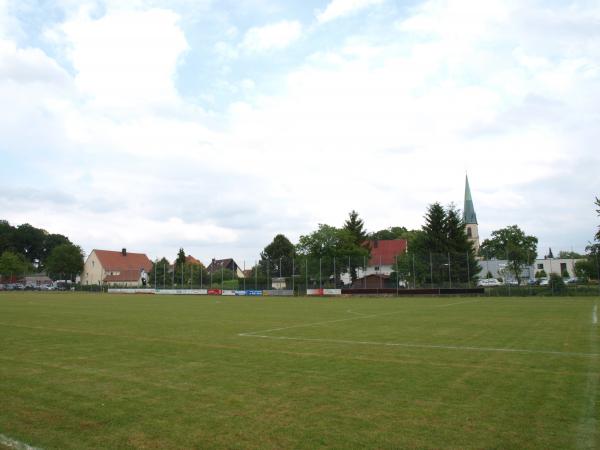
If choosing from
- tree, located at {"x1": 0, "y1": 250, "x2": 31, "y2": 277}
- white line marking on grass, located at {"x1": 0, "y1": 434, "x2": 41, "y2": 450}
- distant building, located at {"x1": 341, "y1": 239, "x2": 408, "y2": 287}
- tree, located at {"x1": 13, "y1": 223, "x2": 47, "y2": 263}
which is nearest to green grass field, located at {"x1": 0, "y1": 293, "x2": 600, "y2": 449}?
white line marking on grass, located at {"x1": 0, "y1": 434, "x2": 41, "y2": 450}

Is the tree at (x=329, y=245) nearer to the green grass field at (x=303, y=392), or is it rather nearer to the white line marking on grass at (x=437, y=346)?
the white line marking on grass at (x=437, y=346)

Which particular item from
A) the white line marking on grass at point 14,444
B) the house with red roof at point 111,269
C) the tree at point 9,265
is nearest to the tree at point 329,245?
the house with red roof at point 111,269

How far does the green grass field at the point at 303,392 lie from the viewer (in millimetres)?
5723

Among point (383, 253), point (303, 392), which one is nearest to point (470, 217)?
point (383, 253)

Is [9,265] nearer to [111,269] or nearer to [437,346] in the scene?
[111,269]

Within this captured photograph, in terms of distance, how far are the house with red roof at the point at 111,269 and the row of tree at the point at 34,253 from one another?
10.3ft

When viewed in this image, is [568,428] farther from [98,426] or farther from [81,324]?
[81,324]

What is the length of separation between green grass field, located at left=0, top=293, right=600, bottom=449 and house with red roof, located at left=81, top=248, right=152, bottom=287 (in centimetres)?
10775

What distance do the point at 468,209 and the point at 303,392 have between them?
391ft

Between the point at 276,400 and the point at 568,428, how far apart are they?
4.00 m

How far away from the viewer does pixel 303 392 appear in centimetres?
791

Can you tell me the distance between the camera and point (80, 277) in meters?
123

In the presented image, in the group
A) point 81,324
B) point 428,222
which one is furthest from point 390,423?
point 428,222

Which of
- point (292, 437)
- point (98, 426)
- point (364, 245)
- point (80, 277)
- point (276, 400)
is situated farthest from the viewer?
point (80, 277)
